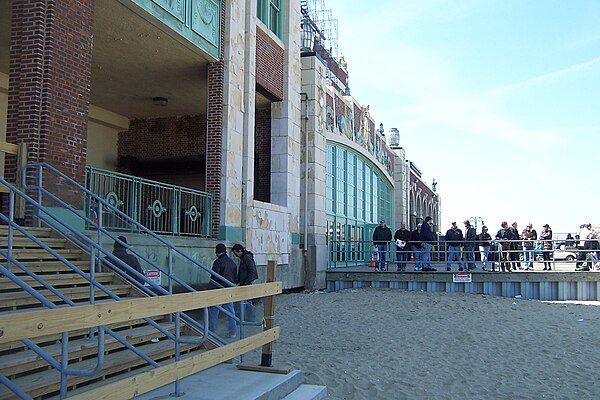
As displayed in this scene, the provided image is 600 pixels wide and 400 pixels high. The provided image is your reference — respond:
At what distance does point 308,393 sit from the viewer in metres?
6.36

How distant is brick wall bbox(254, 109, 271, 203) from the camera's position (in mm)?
17609

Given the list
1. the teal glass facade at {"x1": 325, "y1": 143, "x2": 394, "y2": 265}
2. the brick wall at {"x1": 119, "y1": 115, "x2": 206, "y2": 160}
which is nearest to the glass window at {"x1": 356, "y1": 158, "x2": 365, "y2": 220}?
the teal glass facade at {"x1": 325, "y1": 143, "x2": 394, "y2": 265}

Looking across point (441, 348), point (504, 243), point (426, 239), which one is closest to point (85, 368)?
point (441, 348)

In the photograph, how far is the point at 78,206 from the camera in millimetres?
9195

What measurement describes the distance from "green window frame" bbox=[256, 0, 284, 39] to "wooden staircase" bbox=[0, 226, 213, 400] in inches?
419

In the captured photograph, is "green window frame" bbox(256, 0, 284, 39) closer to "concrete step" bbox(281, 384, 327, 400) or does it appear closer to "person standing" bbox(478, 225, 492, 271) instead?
"person standing" bbox(478, 225, 492, 271)

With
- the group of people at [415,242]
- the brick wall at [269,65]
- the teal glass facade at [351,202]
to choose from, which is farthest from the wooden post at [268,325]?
the teal glass facade at [351,202]

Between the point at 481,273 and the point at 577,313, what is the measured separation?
4438 mm

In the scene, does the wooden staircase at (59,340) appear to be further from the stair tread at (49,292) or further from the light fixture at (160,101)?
the light fixture at (160,101)

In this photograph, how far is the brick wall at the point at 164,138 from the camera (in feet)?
Answer: 61.2

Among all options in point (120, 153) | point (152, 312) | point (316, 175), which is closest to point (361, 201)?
point (316, 175)

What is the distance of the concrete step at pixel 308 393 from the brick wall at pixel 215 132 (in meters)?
7.41

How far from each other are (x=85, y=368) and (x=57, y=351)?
31 cm

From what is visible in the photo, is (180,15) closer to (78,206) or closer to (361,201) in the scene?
(78,206)
